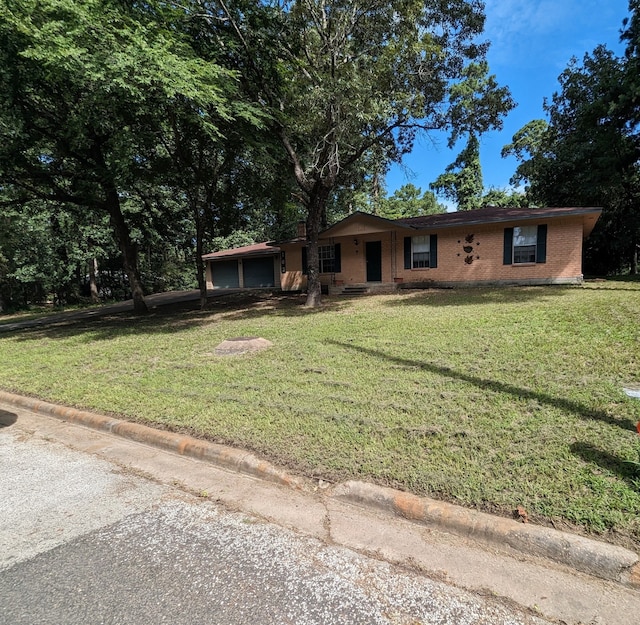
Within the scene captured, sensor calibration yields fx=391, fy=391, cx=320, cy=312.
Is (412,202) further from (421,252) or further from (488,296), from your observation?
(488,296)

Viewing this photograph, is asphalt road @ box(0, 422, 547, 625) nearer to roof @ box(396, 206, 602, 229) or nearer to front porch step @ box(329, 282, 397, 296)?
roof @ box(396, 206, 602, 229)

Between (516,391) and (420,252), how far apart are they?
12.3m

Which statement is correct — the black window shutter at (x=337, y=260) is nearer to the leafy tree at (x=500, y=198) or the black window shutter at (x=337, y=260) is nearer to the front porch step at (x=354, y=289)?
the front porch step at (x=354, y=289)

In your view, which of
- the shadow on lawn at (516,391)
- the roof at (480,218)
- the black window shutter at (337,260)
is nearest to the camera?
the shadow on lawn at (516,391)

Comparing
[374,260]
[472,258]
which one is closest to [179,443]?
[472,258]

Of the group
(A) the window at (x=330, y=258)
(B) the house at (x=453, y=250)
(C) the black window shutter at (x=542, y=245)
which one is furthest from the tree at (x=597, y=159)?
(A) the window at (x=330, y=258)

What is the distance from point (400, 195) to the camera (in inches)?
1553

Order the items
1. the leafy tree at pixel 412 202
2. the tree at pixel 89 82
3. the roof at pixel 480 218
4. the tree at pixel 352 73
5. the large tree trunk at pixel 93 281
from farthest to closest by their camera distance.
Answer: the leafy tree at pixel 412 202, the large tree trunk at pixel 93 281, the roof at pixel 480 218, the tree at pixel 352 73, the tree at pixel 89 82

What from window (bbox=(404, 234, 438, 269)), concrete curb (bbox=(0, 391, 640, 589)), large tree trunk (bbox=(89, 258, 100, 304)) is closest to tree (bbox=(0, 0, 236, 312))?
concrete curb (bbox=(0, 391, 640, 589))

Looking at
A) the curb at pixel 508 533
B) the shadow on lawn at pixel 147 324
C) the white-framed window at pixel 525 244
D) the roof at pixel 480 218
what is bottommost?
the curb at pixel 508 533

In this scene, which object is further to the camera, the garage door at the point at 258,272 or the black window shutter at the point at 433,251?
the garage door at the point at 258,272

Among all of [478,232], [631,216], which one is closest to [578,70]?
[631,216]

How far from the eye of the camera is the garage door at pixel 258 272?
24.0 metres

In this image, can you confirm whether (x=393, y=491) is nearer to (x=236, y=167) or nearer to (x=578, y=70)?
(x=236, y=167)
